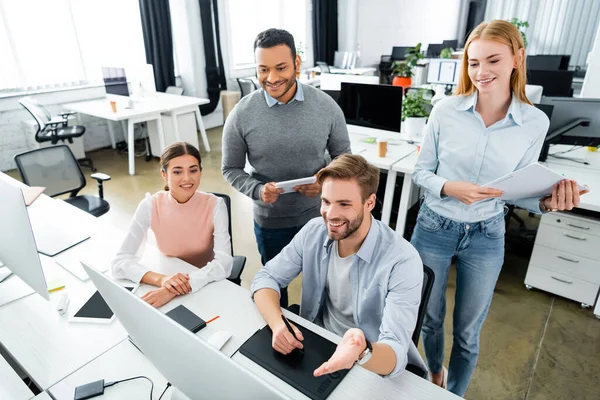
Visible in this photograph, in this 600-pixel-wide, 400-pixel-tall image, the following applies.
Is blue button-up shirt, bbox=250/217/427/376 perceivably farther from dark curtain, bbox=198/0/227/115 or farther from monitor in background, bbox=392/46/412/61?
monitor in background, bbox=392/46/412/61

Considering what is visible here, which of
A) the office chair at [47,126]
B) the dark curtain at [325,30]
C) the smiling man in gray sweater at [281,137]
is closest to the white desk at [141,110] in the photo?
the office chair at [47,126]

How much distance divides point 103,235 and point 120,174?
10.4 ft

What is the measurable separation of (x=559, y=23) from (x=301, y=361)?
10820 mm

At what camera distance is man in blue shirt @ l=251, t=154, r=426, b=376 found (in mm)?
1127

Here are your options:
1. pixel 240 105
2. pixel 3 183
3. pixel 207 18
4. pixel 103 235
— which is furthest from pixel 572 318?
pixel 207 18

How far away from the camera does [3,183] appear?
1168 millimetres

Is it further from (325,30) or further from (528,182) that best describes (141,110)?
(325,30)

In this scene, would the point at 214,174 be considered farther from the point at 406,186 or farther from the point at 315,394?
the point at 315,394

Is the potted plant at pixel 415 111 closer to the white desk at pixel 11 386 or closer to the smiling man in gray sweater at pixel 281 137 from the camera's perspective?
the smiling man in gray sweater at pixel 281 137

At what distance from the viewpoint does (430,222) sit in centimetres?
153

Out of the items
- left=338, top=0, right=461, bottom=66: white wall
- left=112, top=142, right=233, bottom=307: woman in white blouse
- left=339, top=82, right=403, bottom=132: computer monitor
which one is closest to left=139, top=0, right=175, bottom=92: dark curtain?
left=339, top=82, right=403, bottom=132: computer monitor

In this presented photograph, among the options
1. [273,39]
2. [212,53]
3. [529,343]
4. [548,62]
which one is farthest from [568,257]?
[212,53]

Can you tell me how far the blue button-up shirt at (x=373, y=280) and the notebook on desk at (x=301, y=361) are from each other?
160mm

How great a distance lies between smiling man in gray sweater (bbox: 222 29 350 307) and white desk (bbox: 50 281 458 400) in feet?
1.21
